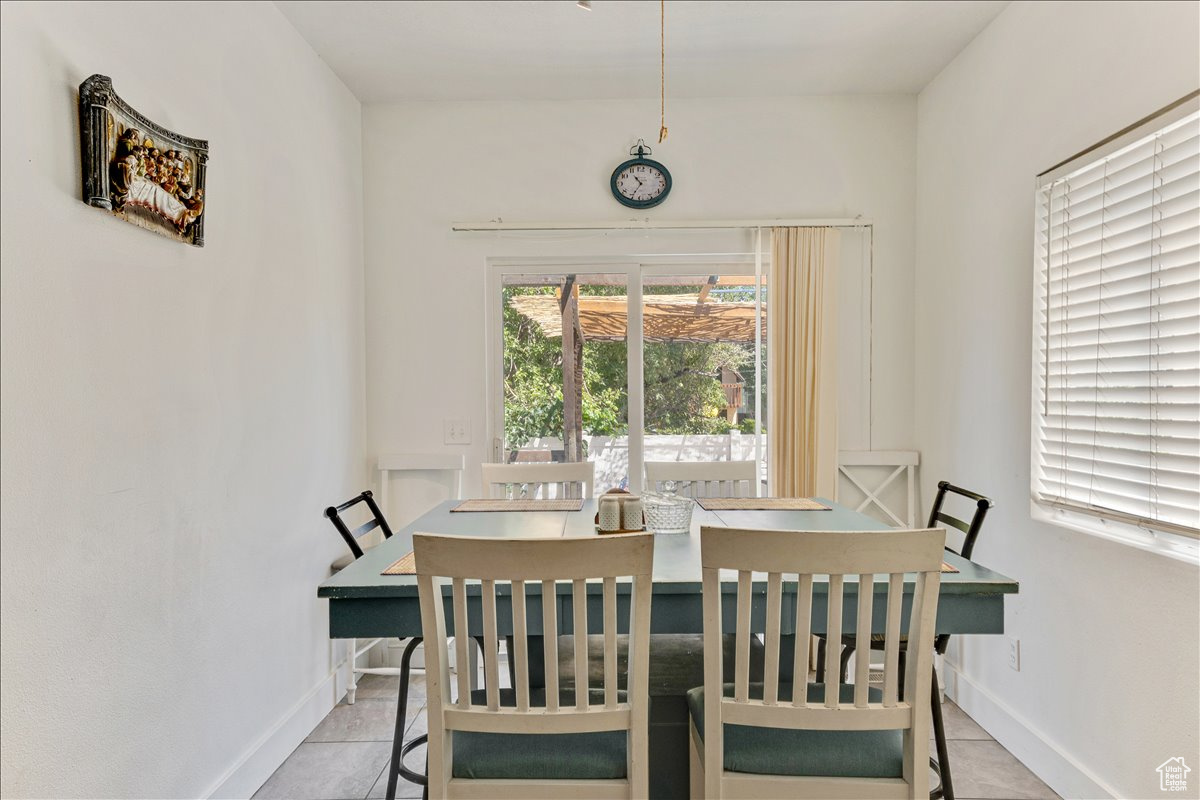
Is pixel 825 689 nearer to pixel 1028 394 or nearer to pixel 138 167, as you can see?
pixel 1028 394

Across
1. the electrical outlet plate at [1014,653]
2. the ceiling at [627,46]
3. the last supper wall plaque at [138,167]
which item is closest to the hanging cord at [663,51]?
the ceiling at [627,46]

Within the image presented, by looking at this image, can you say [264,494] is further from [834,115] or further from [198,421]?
[834,115]

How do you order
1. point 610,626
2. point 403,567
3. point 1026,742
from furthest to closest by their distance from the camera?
point 1026,742 → point 403,567 → point 610,626

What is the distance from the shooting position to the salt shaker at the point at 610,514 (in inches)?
71.9

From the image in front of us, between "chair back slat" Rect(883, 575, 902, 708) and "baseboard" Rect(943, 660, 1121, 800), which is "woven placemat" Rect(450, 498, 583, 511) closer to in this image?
"chair back slat" Rect(883, 575, 902, 708)

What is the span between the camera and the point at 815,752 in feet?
4.46

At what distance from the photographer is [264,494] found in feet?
7.65

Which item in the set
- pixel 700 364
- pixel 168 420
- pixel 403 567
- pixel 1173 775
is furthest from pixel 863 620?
pixel 700 364

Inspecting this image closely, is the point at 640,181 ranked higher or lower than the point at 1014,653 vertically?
higher

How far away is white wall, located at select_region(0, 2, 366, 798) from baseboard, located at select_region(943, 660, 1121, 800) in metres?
2.59

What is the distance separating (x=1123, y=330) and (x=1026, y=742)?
1441mm

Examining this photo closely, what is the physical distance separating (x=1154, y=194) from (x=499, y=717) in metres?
2.11

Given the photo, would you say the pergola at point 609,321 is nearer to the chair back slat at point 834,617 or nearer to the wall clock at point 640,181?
the wall clock at point 640,181

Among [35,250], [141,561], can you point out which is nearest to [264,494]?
[141,561]
